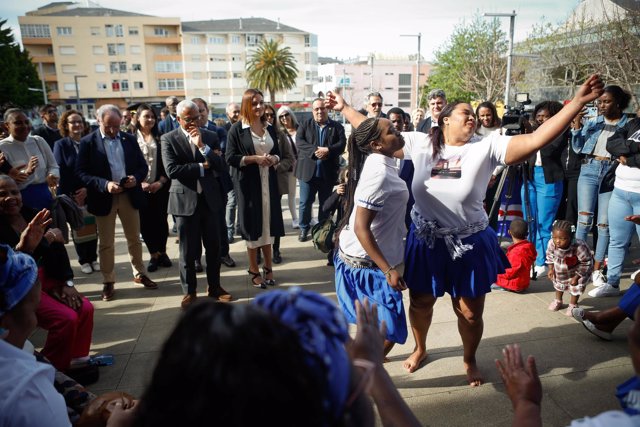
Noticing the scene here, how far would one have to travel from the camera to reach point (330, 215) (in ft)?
16.4

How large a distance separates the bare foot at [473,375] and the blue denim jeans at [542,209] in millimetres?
2676

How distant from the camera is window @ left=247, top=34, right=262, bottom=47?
205 feet

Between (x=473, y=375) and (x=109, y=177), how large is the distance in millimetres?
3987

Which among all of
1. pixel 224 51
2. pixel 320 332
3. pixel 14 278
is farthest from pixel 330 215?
pixel 224 51


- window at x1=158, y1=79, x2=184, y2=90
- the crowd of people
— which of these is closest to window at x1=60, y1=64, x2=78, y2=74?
window at x1=158, y1=79, x2=184, y2=90

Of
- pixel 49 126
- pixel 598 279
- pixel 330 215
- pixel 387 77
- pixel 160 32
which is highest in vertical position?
pixel 160 32

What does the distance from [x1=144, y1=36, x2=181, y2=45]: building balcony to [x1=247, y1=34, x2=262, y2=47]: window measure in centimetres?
972

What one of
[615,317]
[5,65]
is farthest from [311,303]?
[5,65]

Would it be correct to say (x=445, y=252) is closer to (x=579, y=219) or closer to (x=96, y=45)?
(x=579, y=219)

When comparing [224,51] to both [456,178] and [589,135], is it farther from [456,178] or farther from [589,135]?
[456,178]

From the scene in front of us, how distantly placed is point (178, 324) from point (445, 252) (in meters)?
2.28

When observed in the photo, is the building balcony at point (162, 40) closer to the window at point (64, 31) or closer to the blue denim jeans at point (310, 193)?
the window at point (64, 31)

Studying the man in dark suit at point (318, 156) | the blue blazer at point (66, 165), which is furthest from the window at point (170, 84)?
the blue blazer at point (66, 165)

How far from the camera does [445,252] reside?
9.18 ft
